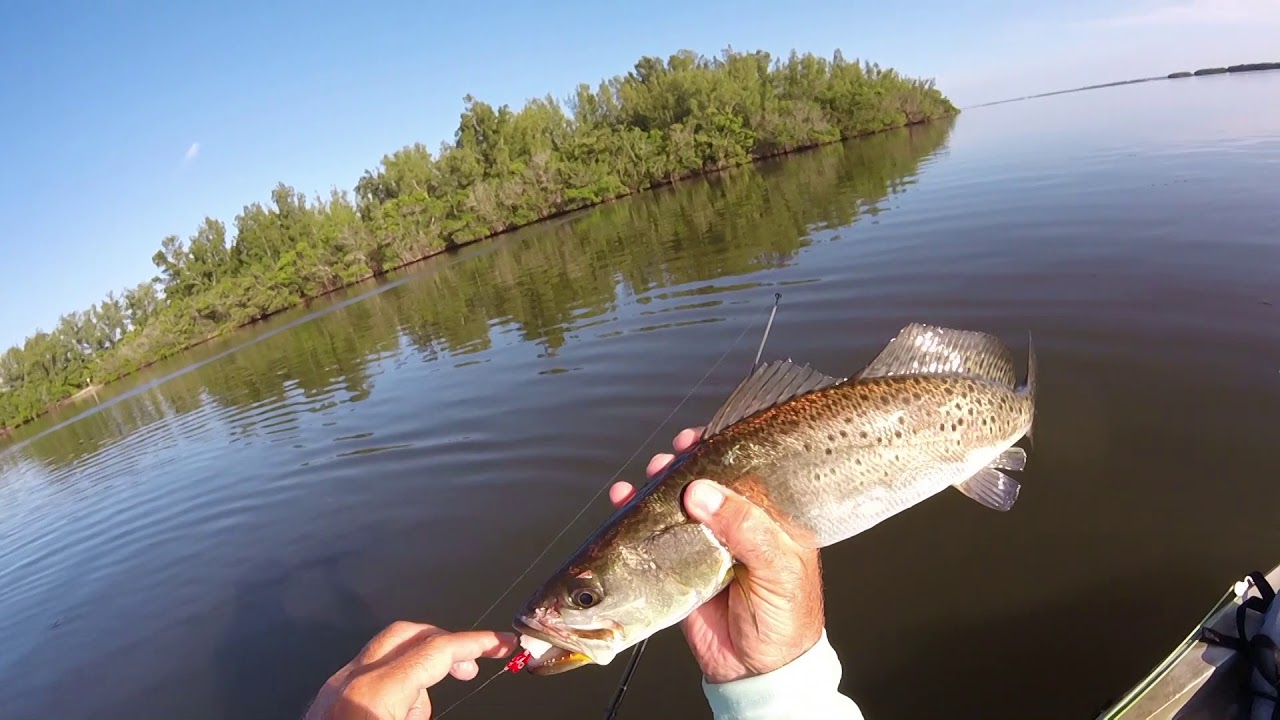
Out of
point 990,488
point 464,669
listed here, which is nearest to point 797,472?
point 990,488

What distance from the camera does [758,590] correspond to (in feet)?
8.84

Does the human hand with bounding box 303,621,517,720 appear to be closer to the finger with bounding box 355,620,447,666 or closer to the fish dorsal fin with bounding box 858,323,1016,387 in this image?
the finger with bounding box 355,620,447,666

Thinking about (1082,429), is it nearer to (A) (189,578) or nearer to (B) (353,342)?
(A) (189,578)

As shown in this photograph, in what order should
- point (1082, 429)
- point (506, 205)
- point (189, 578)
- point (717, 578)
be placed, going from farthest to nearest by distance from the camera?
point (506, 205) → point (189, 578) → point (1082, 429) → point (717, 578)

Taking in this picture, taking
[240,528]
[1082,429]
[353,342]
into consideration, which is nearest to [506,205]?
[353,342]

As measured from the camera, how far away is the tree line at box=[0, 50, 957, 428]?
175ft

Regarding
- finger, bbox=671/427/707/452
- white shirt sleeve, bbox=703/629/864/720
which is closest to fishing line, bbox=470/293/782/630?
finger, bbox=671/427/707/452

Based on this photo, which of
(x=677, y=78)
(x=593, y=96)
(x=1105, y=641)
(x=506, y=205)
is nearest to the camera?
(x=1105, y=641)

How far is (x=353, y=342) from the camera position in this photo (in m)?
24.7

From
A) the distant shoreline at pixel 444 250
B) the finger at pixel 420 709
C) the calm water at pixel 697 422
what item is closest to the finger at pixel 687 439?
the finger at pixel 420 709

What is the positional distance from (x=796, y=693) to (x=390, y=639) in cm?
165

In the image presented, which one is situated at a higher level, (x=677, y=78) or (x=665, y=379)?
Result: (x=677, y=78)

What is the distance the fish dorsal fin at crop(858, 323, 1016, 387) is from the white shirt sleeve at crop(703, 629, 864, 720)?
1291 millimetres

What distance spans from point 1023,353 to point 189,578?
11353 millimetres
